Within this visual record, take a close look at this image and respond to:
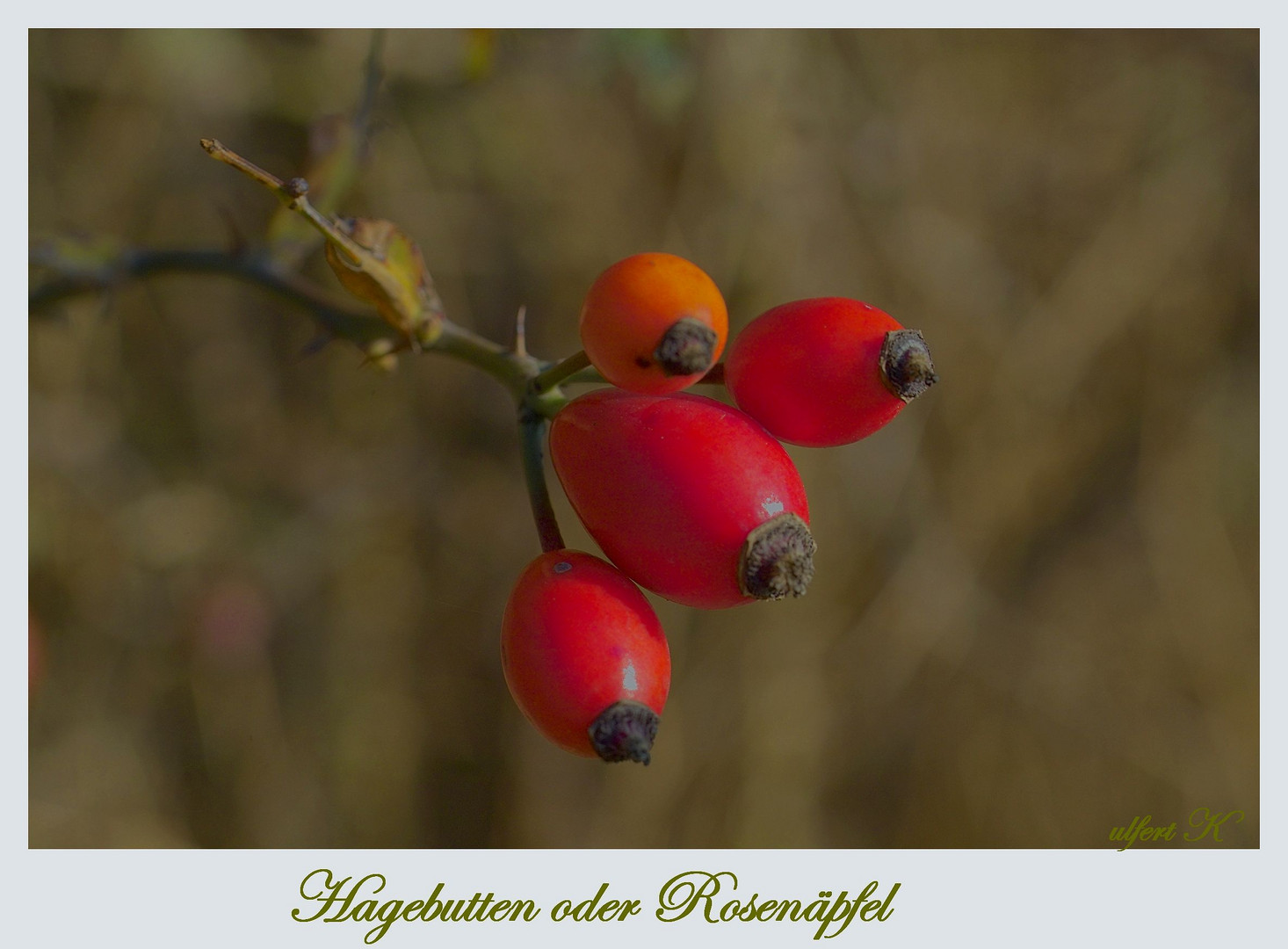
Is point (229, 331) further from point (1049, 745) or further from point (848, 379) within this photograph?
point (1049, 745)

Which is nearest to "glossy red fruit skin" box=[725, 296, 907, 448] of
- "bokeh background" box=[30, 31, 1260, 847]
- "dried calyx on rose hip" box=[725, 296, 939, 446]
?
"dried calyx on rose hip" box=[725, 296, 939, 446]

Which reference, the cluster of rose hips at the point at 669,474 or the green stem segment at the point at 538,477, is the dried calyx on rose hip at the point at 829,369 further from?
the green stem segment at the point at 538,477

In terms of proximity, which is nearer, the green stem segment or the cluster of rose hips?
the cluster of rose hips

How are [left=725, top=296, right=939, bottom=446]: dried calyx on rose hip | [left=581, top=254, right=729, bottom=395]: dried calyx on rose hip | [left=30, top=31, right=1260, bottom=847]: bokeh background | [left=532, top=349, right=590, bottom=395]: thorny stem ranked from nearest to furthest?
[left=581, top=254, right=729, bottom=395]: dried calyx on rose hip → [left=725, top=296, right=939, bottom=446]: dried calyx on rose hip → [left=532, top=349, right=590, bottom=395]: thorny stem → [left=30, top=31, right=1260, bottom=847]: bokeh background

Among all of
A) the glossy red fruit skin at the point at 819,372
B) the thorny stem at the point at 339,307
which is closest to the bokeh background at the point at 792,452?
the thorny stem at the point at 339,307

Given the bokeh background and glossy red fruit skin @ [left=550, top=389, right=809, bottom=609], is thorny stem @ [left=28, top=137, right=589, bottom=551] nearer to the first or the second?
glossy red fruit skin @ [left=550, top=389, right=809, bottom=609]

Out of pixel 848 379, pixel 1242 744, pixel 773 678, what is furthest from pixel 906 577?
pixel 848 379
